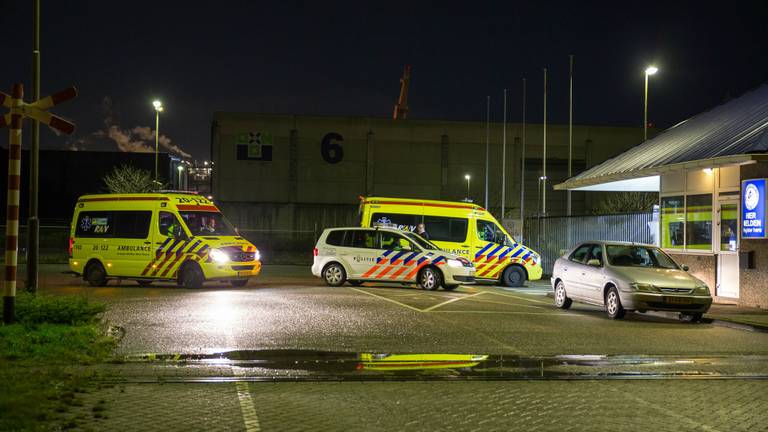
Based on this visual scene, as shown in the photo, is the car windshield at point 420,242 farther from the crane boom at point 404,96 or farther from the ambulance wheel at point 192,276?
the crane boom at point 404,96

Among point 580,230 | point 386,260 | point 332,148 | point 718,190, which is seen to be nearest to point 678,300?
point 718,190

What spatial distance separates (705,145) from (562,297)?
5.33 metres

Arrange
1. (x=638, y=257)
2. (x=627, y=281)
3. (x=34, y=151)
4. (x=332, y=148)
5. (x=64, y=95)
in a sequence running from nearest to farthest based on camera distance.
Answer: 1. (x=64, y=95)
2. (x=34, y=151)
3. (x=627, y=281)
4. (x=638, y=257)
5. (x=332, y=148)

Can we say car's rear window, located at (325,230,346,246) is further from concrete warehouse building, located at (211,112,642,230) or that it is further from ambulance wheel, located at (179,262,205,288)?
concrete warehouse building, located at (211,112,642,230)

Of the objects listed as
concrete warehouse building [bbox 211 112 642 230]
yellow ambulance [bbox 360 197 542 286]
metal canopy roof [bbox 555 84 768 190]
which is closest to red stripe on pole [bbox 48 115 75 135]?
metal canopy roof [bbox 555 84 768 190]

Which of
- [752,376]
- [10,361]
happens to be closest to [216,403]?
[10,361]

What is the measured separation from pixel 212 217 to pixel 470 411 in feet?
47.7

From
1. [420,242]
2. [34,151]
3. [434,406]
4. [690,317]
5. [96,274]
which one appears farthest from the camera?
[420,242]

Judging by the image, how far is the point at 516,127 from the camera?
226 ft

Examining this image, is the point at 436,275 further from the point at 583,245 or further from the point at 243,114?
the point at 243,114

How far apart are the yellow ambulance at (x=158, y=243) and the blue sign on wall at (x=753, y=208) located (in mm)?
11588

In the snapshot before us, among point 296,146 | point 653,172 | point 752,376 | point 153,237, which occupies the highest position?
point 296,146

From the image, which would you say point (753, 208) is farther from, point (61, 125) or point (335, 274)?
point (61, 125)

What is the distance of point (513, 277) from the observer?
79.4 ft
